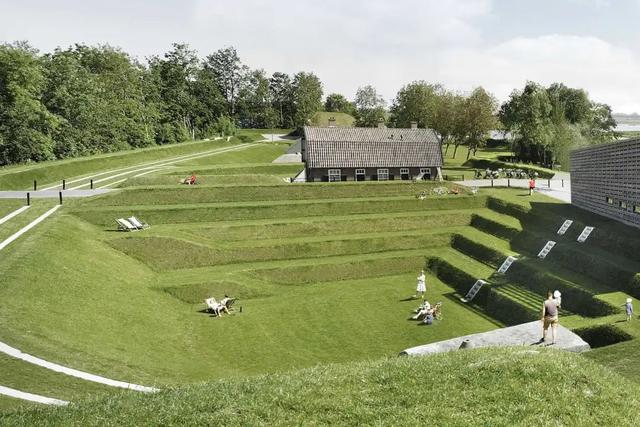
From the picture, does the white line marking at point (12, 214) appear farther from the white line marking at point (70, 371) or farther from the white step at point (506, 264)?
the white step at point (506, 264)

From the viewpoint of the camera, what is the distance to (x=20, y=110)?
5859 centimetres

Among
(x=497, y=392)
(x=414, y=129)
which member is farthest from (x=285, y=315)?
(x=414, y=129)

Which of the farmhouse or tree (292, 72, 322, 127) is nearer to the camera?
the farmhouse

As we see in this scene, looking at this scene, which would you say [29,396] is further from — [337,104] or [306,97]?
[337,104]

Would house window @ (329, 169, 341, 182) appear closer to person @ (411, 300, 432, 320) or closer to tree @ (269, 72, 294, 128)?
person @ (411, 300, 432, 320)

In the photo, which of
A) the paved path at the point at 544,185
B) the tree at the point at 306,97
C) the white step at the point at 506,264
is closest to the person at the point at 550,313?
the white step at the point at 506,264

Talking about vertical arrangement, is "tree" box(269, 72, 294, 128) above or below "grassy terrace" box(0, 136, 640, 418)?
above

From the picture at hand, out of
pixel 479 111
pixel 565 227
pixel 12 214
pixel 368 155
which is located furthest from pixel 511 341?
pixel 479 111

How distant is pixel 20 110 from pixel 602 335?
62173 mm

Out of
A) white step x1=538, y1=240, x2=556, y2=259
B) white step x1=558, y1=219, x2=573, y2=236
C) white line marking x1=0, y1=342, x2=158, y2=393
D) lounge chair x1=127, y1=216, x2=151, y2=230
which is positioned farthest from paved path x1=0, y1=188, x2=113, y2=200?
white step x1=558, y1=219, x2=573, y2=236

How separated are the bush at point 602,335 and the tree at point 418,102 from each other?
2955 inches

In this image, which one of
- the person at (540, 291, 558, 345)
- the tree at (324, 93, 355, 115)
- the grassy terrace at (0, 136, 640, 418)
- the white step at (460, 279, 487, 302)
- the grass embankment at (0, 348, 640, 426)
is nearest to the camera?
the grass embankment at (0, 348, 640, 426)

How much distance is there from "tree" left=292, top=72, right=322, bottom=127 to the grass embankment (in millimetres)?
123090

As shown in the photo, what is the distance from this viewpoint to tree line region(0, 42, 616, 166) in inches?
2389
